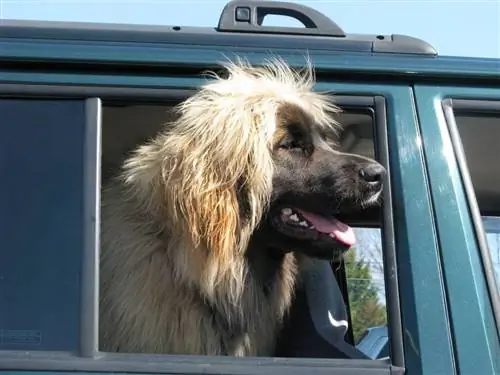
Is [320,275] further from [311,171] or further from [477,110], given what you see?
[477,110]

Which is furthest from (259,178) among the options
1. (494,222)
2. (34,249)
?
(494,222)

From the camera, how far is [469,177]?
2.00 m

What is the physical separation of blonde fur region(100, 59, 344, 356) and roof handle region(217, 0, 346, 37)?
0.12m

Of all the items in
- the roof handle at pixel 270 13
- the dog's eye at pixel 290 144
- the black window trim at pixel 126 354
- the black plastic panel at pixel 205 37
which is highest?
the roof handle at pixel 270 13

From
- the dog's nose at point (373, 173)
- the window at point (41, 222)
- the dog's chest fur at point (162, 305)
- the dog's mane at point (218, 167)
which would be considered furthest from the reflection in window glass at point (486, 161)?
the window at point (41, 222)

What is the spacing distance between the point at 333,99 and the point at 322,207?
442mm

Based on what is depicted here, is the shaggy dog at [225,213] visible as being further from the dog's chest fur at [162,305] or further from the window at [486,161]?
the window at [486,161]

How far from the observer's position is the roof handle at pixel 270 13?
87.4 inches

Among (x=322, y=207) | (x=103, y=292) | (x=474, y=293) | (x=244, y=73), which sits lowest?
(x=474, y=293)

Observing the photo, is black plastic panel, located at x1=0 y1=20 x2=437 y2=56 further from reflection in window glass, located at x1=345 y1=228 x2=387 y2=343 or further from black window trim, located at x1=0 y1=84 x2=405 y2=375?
reflection in window glass, located at x1=345 y1=228 x2=387 y2=343

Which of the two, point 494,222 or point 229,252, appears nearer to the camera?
point 229,252

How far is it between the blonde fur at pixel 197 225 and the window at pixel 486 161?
0.36 metres

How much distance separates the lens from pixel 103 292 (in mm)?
2160

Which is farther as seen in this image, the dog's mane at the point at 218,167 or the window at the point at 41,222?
the dog's mane at the point at 218,167
